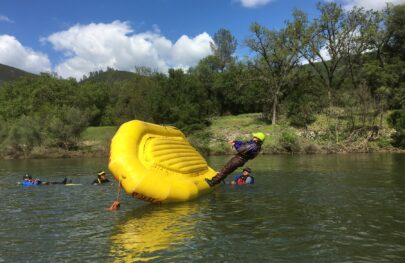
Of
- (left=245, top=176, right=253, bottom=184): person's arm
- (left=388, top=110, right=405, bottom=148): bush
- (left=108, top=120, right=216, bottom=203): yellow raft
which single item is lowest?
(left=245, top=176, right=253, bottom=184): person's arm

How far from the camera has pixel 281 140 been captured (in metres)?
40.8

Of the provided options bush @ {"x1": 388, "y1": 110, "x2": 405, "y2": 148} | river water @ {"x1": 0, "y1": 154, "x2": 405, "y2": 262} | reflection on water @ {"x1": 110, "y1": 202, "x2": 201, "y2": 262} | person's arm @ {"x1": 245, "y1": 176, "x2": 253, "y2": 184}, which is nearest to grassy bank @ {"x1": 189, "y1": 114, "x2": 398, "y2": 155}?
bush @ {"x1": 388, "y1": 110, "x2": 405, "y2": 148}


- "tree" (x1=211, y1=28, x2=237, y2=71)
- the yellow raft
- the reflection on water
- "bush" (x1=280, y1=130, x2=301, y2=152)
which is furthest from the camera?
"tree" (x1=211, y1=28, x2=237, y2=71)

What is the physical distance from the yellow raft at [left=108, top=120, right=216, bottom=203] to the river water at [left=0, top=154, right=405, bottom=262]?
49 centimetres

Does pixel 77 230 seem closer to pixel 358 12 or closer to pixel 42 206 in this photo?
pixel 42 206

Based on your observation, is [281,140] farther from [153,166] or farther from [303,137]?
[153,166]

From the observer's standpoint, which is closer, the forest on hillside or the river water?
the river water

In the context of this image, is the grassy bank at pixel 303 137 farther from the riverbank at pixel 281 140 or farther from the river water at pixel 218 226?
the river water at pixel 218 226

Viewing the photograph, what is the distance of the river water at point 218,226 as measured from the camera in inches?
314

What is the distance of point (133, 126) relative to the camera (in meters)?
13.0

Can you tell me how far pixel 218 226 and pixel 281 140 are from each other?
3143cm

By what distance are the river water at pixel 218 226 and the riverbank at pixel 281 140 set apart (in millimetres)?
23671

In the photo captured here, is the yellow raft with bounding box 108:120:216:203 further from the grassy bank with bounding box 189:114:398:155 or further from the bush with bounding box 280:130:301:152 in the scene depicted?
the grassy bank with bounding box 189:114:398:155

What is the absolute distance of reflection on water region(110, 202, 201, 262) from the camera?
321 inches
